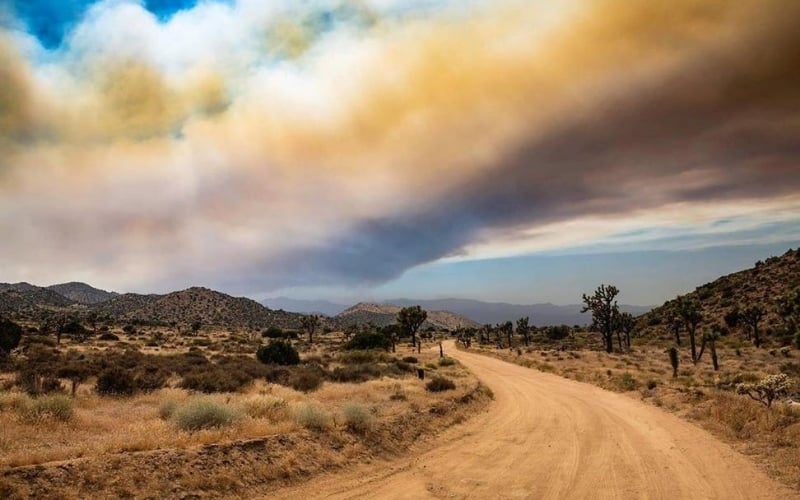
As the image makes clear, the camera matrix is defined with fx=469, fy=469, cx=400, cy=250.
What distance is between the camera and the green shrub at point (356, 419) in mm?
16094

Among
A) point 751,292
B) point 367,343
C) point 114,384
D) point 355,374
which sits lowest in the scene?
point 367,343

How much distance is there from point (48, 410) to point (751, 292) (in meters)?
102

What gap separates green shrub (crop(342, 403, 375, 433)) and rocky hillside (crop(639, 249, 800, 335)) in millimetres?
71161

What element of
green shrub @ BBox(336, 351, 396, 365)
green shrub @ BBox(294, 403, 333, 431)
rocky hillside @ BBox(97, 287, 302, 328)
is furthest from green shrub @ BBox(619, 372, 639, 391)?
rocky hillside @ BBox(97, 287, 302, 328)

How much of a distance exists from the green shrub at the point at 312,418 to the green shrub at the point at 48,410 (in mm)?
7204

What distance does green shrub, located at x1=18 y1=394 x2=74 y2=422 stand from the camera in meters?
14.4

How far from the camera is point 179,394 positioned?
21078mm

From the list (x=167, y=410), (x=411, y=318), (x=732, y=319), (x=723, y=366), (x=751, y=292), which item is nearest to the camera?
(x=167, y=410)

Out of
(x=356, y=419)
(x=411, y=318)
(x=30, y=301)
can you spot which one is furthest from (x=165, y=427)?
(x=30, y=301)

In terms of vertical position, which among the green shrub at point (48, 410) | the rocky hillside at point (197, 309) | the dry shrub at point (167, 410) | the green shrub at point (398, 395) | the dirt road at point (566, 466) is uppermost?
the rocky hillside at point (197, 309)

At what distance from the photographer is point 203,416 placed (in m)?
14.2

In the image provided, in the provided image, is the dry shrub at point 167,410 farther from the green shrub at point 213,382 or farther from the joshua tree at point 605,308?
the joshua tree at point 605,308

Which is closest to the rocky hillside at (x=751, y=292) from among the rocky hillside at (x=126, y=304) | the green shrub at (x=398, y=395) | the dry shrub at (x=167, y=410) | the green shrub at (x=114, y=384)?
the green shrub at (x=398, y=395)

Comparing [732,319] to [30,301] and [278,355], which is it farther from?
[30,301]
